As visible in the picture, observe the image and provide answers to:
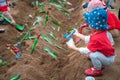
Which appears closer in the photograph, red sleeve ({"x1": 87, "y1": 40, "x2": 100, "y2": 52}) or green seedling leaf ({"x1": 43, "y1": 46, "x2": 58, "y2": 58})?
red sleeve ({"x1": 87, "y1": 40, "x2": 100, "y2": 52})

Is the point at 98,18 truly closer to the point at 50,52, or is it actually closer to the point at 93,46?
the point at 93,46

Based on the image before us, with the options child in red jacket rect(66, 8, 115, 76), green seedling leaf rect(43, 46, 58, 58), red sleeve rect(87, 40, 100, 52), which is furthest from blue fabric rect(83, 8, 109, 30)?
green seedling leaf rect(43, 46, 58, 58)

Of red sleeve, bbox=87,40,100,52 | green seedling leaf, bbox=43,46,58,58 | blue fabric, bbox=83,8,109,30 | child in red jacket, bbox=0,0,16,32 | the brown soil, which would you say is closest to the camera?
blue fabric, bbox=83,8,109,30

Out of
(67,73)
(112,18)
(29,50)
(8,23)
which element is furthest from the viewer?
(8,23)

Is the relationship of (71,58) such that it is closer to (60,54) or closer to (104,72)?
(60,54)

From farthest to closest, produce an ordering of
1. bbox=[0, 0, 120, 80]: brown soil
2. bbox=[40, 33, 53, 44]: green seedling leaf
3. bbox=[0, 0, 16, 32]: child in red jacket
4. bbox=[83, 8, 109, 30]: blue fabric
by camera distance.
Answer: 1. bbox=[0, 0, 16, 32]: child in red jacket
2. bbox=[40, 33, 53, 44]: green seedling leaf
3. bbox=[0, 0, 120, 80]: brown soil
4. bbox=[83, 8, 109, 30]: blue fabric

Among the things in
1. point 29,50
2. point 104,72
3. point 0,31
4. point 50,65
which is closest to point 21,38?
point 0,31

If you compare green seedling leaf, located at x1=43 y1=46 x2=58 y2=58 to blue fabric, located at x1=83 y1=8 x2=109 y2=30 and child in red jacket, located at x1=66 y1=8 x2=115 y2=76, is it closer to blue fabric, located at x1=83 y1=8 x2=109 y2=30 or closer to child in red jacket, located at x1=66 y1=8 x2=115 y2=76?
child in red jacket, located at x1=66 y1=8 x2=115 y2=76

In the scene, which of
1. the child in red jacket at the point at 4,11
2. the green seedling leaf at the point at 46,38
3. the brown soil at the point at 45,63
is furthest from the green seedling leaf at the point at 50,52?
the child in red jacket at the point at 4,11

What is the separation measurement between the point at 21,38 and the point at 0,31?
51 cm

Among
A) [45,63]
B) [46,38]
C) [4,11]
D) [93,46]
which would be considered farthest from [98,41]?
[4,11]

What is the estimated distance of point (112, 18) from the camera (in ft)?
16.4

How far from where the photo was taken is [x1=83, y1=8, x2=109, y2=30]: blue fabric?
4.55 m

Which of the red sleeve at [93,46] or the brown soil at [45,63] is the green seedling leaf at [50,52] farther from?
the red sleeve at [93,46]
